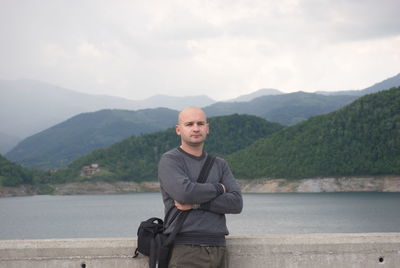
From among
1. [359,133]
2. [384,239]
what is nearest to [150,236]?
[384,239]

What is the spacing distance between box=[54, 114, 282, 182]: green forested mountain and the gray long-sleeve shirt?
142567 mm

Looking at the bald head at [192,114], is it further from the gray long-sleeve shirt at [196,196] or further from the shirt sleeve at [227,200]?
the shirt sleeve at [227,200]

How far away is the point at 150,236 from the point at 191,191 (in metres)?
0.59

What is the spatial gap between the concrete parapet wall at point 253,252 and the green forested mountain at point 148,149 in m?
142

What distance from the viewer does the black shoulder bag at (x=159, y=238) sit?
4.79 metres

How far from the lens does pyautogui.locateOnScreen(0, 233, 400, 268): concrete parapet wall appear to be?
213 inches

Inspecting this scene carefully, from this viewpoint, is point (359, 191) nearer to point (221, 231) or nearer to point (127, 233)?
point (127, 233)

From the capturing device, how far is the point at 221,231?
4887mm

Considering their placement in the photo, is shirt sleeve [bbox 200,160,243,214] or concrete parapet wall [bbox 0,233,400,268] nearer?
shirt sleeve [bbox 200,160,243,214]

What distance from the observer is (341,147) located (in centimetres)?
12694

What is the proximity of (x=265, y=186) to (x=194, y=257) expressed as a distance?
12123 centimetres

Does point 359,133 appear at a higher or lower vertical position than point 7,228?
higher

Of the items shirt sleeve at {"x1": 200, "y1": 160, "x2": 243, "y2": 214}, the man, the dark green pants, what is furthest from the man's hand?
the dark green pants

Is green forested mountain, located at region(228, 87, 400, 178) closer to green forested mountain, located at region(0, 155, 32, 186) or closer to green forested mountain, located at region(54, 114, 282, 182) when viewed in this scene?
green forested mountain, located at region(54, 114, 282, 182)
